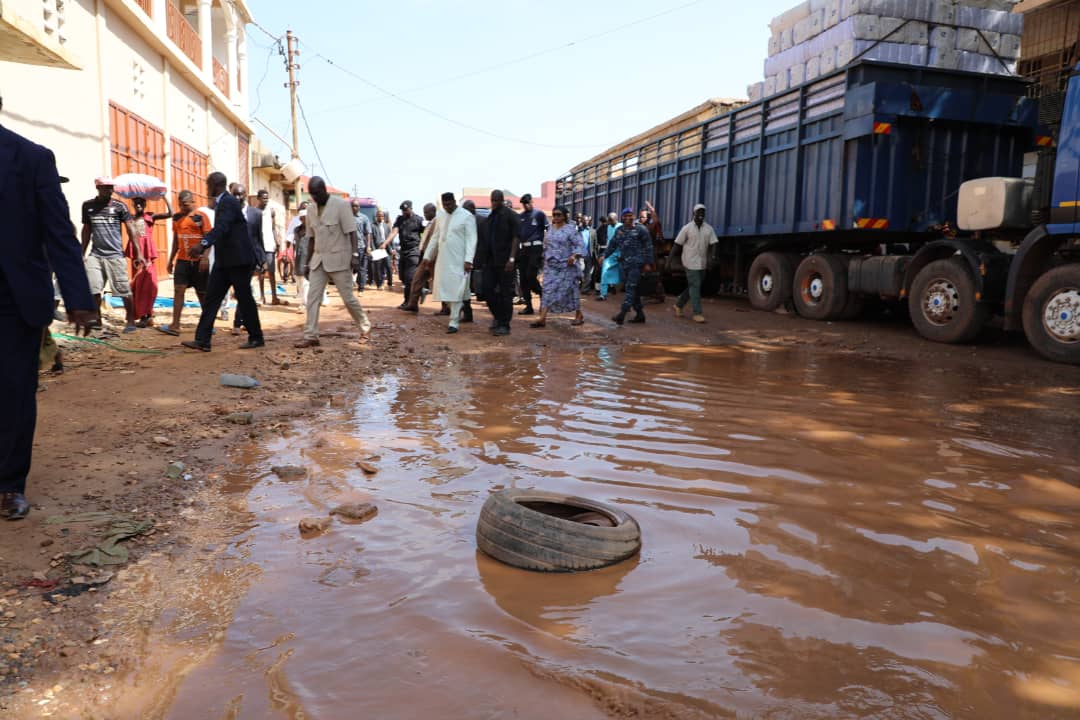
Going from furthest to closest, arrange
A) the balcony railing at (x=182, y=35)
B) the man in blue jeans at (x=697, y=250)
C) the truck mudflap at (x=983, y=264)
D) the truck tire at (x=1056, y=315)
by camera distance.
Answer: the balcony railing at (x=182, y=35), the man in blue jeans at (x=697, y=250), the truck mudflap at (x=983, y=264), the truck tire at (x=1056, y=315)

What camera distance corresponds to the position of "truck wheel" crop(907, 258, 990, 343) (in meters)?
8.88

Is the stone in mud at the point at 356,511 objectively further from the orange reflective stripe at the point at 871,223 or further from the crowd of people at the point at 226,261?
the orange reflective stripe at the point at 871,223

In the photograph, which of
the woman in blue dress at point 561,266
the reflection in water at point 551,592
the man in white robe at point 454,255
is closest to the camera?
the reflection in water at point 551,592

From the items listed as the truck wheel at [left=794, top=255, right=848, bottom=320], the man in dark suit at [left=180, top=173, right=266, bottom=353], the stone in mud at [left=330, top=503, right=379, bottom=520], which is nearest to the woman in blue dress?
the truck wheel at [left=794, top=255, right=848, bottom=320]

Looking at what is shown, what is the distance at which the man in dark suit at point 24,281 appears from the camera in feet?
10.6

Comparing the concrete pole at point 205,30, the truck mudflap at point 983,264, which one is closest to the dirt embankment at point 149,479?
the truck mudflap at point 983,264

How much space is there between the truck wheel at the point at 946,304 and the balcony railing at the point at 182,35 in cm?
1525

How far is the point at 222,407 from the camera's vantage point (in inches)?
214

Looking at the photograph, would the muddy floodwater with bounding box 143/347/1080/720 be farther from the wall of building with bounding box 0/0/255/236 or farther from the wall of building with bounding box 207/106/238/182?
the wall of building with bounding box 207/106/238/182

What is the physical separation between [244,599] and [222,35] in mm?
25483

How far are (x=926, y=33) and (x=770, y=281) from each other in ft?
13.6

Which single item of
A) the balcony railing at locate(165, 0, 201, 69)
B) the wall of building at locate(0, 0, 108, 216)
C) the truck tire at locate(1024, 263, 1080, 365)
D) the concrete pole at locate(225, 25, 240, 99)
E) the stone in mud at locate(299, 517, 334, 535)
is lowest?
the stone in mud at locate(299, 517, 334, 535)

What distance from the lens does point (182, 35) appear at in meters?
17.8

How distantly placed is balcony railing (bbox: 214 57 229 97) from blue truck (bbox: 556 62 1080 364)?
566 inches
